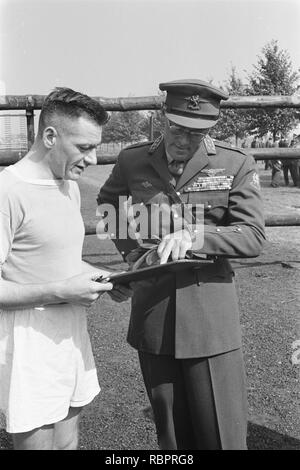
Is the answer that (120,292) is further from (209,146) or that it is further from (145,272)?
(209,146)

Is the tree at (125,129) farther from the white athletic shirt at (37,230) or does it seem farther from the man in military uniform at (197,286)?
the white athletic shirt at (37,230)

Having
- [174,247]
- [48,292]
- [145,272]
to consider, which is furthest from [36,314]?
[174,247]

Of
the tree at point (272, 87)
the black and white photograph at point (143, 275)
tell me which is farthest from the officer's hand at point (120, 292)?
the tree at point (272, 87)

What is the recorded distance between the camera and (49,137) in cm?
192

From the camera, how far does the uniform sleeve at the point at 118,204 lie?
2.49 meters

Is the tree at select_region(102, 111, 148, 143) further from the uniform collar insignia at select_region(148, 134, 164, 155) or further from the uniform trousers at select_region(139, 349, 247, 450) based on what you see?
the uniform trousers at select_region(139, 349, 247, 450)

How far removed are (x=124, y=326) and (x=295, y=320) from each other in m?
1.49

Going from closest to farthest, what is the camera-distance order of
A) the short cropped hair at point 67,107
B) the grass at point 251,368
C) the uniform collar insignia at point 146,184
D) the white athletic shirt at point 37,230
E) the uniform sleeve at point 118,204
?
the white athletic shirt at point 37,230, the short cropped hair at point 67,107, the uniform collar insignia at point 146,184, the uniform sleeve at point 118,204, the grass at point 251,368

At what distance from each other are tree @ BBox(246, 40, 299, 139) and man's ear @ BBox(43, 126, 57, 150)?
24.8 metres

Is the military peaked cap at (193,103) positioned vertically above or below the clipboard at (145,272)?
above

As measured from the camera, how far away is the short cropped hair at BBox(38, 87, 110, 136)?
6.26 feet

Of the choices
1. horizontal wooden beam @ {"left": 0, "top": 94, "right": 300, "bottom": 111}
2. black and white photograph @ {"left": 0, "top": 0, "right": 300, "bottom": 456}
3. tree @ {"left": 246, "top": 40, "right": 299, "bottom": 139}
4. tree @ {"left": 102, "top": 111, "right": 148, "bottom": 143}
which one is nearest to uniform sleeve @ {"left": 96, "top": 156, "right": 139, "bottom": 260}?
black and white photograph @ {"left": 0, "top": 0, "right": 300, "bottom": 456}

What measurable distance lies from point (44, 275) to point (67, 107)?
1.97ft
